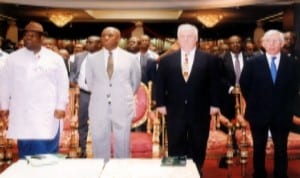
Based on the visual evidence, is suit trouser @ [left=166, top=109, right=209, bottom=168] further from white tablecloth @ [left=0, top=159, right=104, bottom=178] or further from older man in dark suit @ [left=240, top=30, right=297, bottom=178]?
white tablecloth @ [left=0, top=159, right=104, bottom=178]

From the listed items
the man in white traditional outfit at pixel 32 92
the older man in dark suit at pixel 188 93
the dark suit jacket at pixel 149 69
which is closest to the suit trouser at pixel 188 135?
the older man in dark suit at pixel 188 93

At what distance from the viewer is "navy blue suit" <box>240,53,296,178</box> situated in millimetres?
4418

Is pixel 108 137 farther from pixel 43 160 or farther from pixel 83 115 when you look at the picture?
pixel 43 160

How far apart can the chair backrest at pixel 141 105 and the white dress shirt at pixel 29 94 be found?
1.05 m

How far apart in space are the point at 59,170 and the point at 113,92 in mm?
1488

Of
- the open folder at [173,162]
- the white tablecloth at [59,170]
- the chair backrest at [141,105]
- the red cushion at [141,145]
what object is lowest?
the red cushion at [141,145]

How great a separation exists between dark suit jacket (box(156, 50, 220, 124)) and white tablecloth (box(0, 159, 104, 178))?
1.16m

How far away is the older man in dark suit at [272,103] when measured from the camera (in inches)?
174

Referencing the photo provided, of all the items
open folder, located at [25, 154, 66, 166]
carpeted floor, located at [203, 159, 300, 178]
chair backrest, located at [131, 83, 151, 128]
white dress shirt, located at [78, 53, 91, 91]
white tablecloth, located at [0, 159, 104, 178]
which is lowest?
carpeted floor, located at [203, 159, 300, 178]

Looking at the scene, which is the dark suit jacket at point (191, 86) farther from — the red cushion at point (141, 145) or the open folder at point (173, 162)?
the open folder at point (173, 162)

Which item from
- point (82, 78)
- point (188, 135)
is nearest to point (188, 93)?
point (188, 135)

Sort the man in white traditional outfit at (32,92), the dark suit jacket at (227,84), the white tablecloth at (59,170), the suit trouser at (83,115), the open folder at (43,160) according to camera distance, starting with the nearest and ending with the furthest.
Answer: the white tablecloth at (59,170) < the open folder at (43,160) < the man in white traditional outfit at (32,92) < the dark suit jacket at (227,84) < the suit trouser at (83,115)

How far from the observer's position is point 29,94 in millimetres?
3941

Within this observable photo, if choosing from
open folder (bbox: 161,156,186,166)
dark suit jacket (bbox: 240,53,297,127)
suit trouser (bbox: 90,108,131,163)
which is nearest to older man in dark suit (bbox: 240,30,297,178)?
dark suit jacket (bbox: 240,53,297,127)
